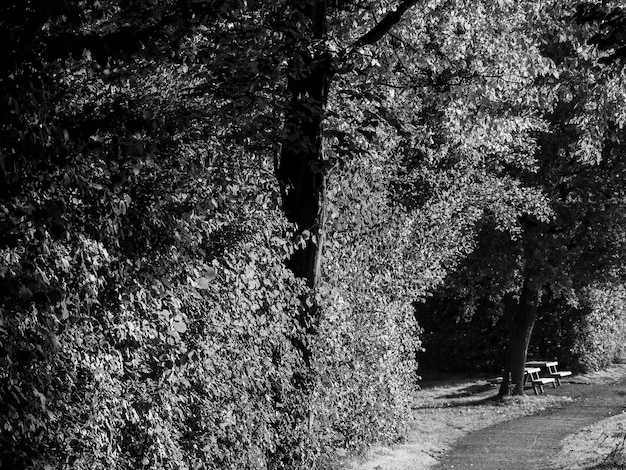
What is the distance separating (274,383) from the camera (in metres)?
8.38

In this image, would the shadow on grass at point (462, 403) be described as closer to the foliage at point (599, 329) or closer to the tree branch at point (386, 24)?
the foliage at point (599, 329)

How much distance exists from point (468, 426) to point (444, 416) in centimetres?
149

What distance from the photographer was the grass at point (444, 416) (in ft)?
48.1

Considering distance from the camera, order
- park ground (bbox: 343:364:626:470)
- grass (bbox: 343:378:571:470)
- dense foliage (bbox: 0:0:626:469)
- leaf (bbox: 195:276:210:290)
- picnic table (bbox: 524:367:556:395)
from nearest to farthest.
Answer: dense foliage (bbox: 0:0:626:469) < leaf (bbox: 195:276:210:290) < park ground (bbox: 343:364:626:470) < grass (bbox: 343:378:571:470) < picnic table (bbox: 524:367:556:395)

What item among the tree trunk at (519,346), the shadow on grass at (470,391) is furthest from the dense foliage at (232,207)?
the shadow on grass at (470,391)

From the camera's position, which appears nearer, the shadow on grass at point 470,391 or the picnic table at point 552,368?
the shadow on grass at point 470,391

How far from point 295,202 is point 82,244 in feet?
15.3

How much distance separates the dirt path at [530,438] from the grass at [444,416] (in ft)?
1.25

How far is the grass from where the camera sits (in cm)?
1466

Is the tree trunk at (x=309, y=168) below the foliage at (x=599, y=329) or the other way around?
the other way around

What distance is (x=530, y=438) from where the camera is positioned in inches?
685

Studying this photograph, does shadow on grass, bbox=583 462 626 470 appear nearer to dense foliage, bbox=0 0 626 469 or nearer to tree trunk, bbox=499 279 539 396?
dense foliage, bbox=0 0 626 469

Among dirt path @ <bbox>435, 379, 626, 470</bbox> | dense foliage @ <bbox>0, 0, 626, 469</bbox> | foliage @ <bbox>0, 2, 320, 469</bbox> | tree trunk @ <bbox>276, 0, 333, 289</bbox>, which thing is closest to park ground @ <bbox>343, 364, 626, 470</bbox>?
dirt path @ <bbox>435, 379, 626, 470</bbox>

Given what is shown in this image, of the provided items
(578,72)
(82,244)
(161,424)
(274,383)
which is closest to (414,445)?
(578,72)
